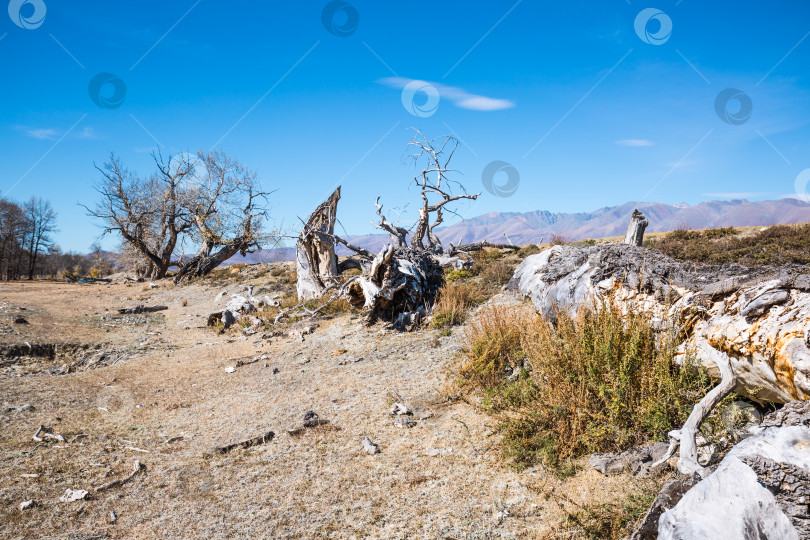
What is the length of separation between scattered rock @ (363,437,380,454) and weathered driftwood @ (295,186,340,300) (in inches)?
421

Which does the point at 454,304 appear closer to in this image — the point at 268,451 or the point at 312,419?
the point at 312,419

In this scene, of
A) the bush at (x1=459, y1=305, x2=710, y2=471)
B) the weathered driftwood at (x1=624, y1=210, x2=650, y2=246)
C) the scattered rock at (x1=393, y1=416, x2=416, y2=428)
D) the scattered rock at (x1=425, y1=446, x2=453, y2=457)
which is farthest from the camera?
the weathered driftwood at (x1=624, y1=210, x2=650, y2=246)

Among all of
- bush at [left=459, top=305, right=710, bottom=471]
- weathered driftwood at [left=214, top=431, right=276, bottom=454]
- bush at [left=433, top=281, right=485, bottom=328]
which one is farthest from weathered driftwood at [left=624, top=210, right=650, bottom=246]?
weathered driftwood at [left=214, top=431, right=276, bottom=454]

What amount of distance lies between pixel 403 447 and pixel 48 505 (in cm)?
→ 349

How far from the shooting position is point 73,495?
13.6 feet

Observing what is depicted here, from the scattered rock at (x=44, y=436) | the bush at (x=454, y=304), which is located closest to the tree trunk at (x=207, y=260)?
the bush at (x=454, y=304)

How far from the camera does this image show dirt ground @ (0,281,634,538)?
3.53 metres

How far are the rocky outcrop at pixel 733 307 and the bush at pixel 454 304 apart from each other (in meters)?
3.81

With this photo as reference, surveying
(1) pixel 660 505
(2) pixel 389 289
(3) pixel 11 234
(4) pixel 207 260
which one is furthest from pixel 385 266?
(3) pixel 11 234

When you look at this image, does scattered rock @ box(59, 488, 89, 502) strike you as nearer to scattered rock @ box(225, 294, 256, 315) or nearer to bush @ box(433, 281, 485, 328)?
bush @ box(433, 281, 485, 328)

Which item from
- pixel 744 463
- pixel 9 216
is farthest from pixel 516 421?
pixel 9 216

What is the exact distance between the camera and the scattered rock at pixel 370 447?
4.69 meters

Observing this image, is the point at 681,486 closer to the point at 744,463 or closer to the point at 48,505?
the point at 744,463

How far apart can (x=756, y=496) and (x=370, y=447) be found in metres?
3.49
